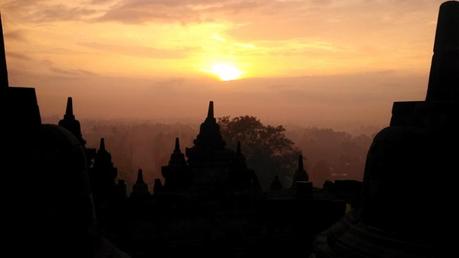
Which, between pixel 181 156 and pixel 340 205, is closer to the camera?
pixel 340 205

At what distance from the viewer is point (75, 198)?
4.70m

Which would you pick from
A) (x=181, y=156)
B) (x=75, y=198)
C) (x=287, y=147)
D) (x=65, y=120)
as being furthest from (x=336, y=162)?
(x=75, y=198)

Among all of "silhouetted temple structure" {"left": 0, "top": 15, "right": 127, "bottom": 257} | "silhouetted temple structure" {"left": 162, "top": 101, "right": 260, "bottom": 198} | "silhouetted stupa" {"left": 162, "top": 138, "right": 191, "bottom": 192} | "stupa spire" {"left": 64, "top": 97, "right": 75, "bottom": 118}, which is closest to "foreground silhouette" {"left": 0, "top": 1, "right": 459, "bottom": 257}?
"silhouetted temple structure" {"left": 0, "top": 15, "right": 127, "bottom": 257}

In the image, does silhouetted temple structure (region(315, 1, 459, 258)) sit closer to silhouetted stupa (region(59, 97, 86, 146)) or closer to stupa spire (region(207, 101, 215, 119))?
silhouetted stupa (region(59, 97, 86, 146))

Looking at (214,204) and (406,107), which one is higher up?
(406,107)

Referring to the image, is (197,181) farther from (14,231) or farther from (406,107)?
(14,231)

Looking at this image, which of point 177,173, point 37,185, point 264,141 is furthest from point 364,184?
point 264,141

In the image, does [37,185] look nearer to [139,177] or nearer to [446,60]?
[446,60]

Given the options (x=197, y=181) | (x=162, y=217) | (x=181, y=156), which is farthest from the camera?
(x=181, y=156)

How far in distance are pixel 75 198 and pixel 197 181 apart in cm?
1169

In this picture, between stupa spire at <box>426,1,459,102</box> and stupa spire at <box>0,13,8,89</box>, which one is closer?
stupa spire at <box>0,13,8,89</box>

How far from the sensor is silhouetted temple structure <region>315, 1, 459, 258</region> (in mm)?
5703

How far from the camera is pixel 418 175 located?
586 centimetres

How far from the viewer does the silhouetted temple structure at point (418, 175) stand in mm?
5703
